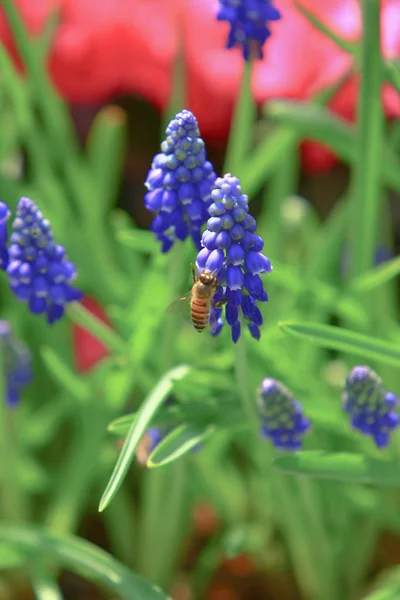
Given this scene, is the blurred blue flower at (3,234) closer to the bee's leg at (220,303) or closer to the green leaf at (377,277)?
the bee's leg at (220,303)

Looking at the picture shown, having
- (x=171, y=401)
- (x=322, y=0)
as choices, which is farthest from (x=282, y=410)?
(x=322, y=0)

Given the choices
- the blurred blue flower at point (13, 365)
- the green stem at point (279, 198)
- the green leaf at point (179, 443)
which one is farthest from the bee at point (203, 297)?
the green stem at point (279, 198)

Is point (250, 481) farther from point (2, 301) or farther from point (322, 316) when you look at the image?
point (2, 301)

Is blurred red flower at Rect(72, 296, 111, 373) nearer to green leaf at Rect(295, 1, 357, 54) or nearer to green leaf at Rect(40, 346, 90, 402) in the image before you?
green leaf at Rect(40, 346, 90, 402)

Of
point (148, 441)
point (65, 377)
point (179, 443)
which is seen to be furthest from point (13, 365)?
point (179, 443)

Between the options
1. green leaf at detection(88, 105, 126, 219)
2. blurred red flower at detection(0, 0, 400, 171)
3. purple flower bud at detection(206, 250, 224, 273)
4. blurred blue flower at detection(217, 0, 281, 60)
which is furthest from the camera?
blurred red flower at detection(0, 0, 400, 171)

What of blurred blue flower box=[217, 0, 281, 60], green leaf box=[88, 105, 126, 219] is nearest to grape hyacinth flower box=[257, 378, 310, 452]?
blurred blue flower box=[217, 0, 281, 60]

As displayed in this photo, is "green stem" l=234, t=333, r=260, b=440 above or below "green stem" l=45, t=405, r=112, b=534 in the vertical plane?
above
